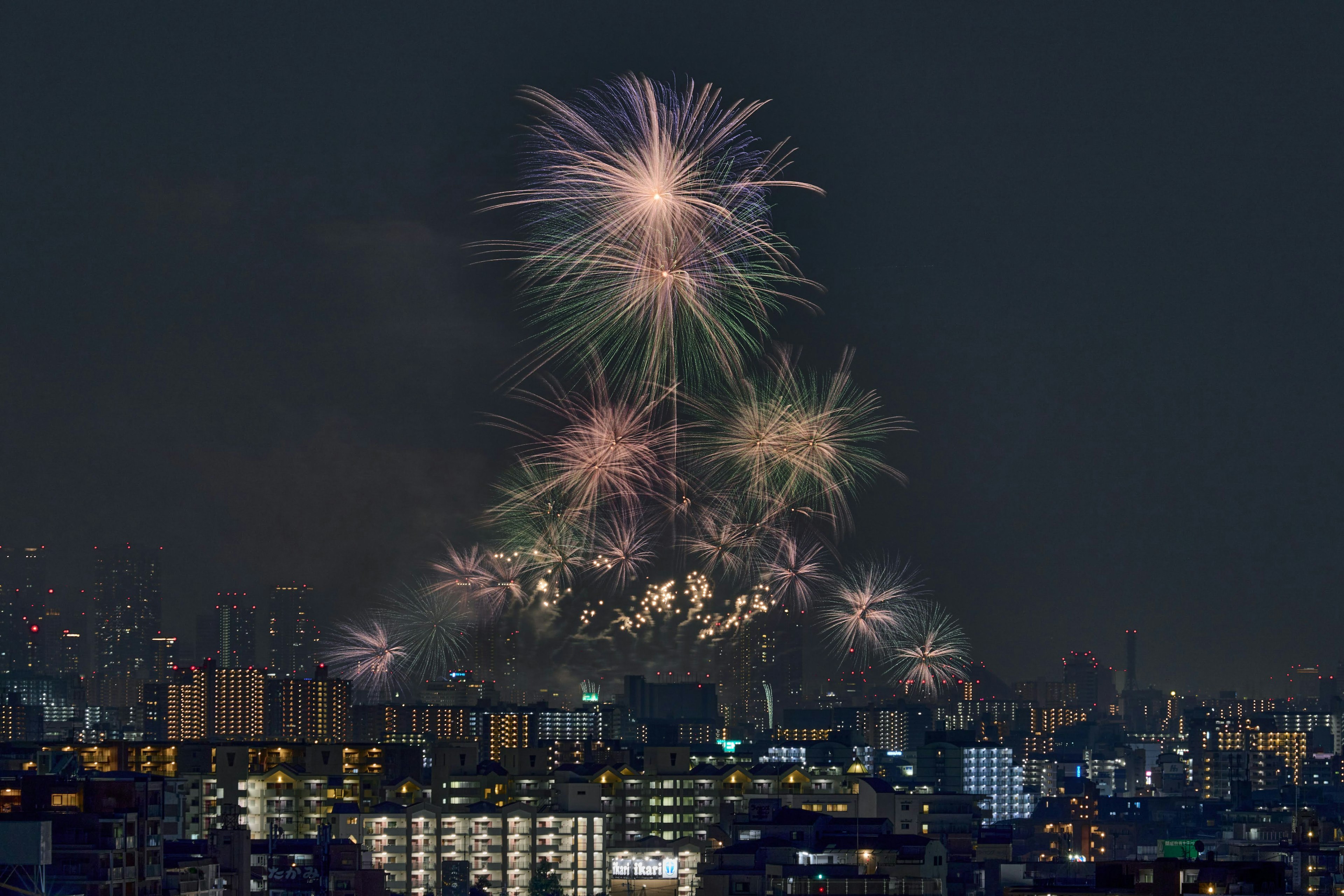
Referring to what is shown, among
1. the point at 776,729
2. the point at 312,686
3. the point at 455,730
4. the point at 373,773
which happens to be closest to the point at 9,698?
the point at 312,686

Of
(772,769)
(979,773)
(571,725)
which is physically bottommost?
(979,773)

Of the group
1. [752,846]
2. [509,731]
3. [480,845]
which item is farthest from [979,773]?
[752,846]

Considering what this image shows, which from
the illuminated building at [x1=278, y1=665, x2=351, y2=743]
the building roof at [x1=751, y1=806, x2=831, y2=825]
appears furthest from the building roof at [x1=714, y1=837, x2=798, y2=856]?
the illuminated building at [x1=278, y1=665, x2=351, y2=743]

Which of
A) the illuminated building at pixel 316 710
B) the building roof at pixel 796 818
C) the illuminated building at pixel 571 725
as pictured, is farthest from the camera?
the illuminated building at pixel 316 710

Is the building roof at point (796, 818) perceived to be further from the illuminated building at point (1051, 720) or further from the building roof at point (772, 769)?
the illuminated building at point (1051, 720)

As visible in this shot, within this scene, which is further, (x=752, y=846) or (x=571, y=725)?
(x=571, y=725)

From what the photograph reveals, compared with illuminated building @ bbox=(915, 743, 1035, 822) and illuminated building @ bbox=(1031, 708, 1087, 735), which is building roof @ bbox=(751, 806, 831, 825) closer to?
illuminated building @ bbox=(915, 743, 1035, 822)

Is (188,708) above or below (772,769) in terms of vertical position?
above

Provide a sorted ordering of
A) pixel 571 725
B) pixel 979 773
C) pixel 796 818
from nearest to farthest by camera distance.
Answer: pixel 796 818
pixel 979 773
pixel 571 725

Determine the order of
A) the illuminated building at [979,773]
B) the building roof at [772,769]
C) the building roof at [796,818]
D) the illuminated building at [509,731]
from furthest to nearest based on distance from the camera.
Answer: the illuminated building at [979,773] < the illuminated building at [509,731] < the building roof at [772,769] < the building roof at [796,818]

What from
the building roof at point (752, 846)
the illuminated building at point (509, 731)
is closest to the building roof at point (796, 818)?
the building roof at point (752, 846)

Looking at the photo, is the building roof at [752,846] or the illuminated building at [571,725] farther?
the illuminated building at [571,725]

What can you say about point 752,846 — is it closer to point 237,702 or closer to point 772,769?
point 772,769
